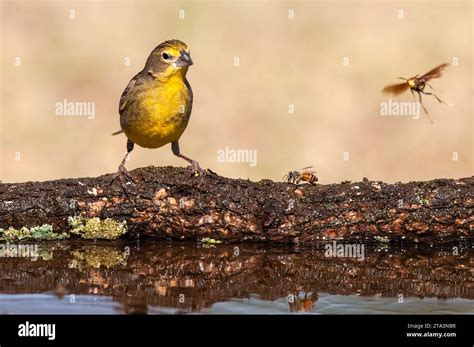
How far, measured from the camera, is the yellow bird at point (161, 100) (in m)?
8.03

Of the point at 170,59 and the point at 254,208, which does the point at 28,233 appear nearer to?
the point at 254,208

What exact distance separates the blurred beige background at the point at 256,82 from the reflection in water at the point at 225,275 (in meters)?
6.88

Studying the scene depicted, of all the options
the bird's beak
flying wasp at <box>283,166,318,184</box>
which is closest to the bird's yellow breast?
the bird's beak

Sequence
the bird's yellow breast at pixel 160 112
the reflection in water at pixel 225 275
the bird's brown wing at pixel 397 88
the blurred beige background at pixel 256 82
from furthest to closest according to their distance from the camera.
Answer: the blurred beige background at pixel 256 82, the bird's brown wing at pixel 397 88, the bird's yellow breast at pixel 160 112, the reflection in water at pixel 225 275

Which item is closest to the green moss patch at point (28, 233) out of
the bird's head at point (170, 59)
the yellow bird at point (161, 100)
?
the yellow bird at point (161, 100)

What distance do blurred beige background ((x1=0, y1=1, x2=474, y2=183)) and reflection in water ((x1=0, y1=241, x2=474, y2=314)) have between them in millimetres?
6879

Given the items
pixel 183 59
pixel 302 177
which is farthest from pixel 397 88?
pixel 183 59

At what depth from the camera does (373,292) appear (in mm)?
5453

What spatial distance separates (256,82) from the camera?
1596 centimetres

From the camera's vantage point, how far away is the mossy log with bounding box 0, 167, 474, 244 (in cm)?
651

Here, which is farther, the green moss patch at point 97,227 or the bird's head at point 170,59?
the bird's head at point 170,59

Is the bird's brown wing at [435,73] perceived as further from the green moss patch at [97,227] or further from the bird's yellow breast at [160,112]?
the green moss patch at [97,227]

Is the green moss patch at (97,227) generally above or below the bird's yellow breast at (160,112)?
below
